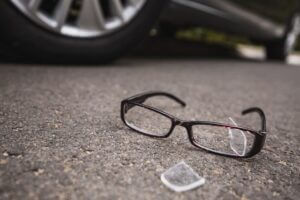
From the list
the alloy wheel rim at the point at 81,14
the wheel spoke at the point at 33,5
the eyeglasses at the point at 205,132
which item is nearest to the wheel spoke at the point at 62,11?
the alloy wheel rim at the point at 81,14

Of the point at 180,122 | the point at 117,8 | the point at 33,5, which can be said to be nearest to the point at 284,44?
the point at 117,8

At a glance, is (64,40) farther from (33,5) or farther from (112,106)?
(112,106)

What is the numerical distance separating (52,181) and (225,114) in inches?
34.1

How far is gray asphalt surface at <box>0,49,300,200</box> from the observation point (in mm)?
640

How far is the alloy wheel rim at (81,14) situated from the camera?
1575 millimetres

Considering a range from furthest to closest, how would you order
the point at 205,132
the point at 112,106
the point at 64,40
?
the point at 64,40 → the point at 112,106 → the point at 205,132

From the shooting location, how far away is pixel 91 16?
1.72 metres

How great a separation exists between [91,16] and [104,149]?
3.74ft

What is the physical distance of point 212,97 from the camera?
1.55m

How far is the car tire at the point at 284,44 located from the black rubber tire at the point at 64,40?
98.1 inches

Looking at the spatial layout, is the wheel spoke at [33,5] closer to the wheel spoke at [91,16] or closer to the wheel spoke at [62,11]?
the wheel spoke at [62,11]

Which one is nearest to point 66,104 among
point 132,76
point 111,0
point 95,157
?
point 95,157

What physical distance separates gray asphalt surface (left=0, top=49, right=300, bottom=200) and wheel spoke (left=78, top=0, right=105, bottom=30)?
369 mm

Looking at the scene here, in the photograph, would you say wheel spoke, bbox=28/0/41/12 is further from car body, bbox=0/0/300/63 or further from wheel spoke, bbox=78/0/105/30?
wheel spoke, bbox=78/0/105/30
